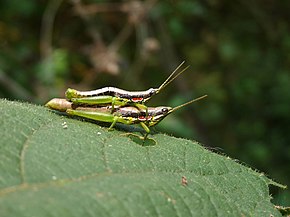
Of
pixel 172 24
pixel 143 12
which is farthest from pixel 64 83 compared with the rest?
pixel 172 24

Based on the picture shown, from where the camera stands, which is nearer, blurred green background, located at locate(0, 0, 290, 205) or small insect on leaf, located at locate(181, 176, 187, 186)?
small insect on leaf, located at locate(181, 176, 187, 186)

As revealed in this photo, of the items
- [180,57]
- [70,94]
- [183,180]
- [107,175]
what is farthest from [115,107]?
[180,57]

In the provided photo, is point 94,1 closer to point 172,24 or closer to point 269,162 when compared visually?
point 172,24

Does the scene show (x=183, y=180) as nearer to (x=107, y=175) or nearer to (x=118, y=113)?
(x=107, y=175)

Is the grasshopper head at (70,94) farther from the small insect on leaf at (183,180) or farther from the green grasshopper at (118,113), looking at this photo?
the small insect on leaf at (183,180)

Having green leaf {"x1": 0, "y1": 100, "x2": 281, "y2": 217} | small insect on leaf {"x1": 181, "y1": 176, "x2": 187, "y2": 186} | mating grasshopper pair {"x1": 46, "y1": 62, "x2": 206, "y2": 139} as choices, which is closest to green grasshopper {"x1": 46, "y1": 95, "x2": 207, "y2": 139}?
mating grasshopper pair {"x1": 46, "y1": 62, "x2": 206, "y2": 139}

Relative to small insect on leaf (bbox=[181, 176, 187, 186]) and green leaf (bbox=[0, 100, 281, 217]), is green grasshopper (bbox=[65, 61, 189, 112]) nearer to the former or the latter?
green leaf (bbox=[0, 100, 281, 217])
